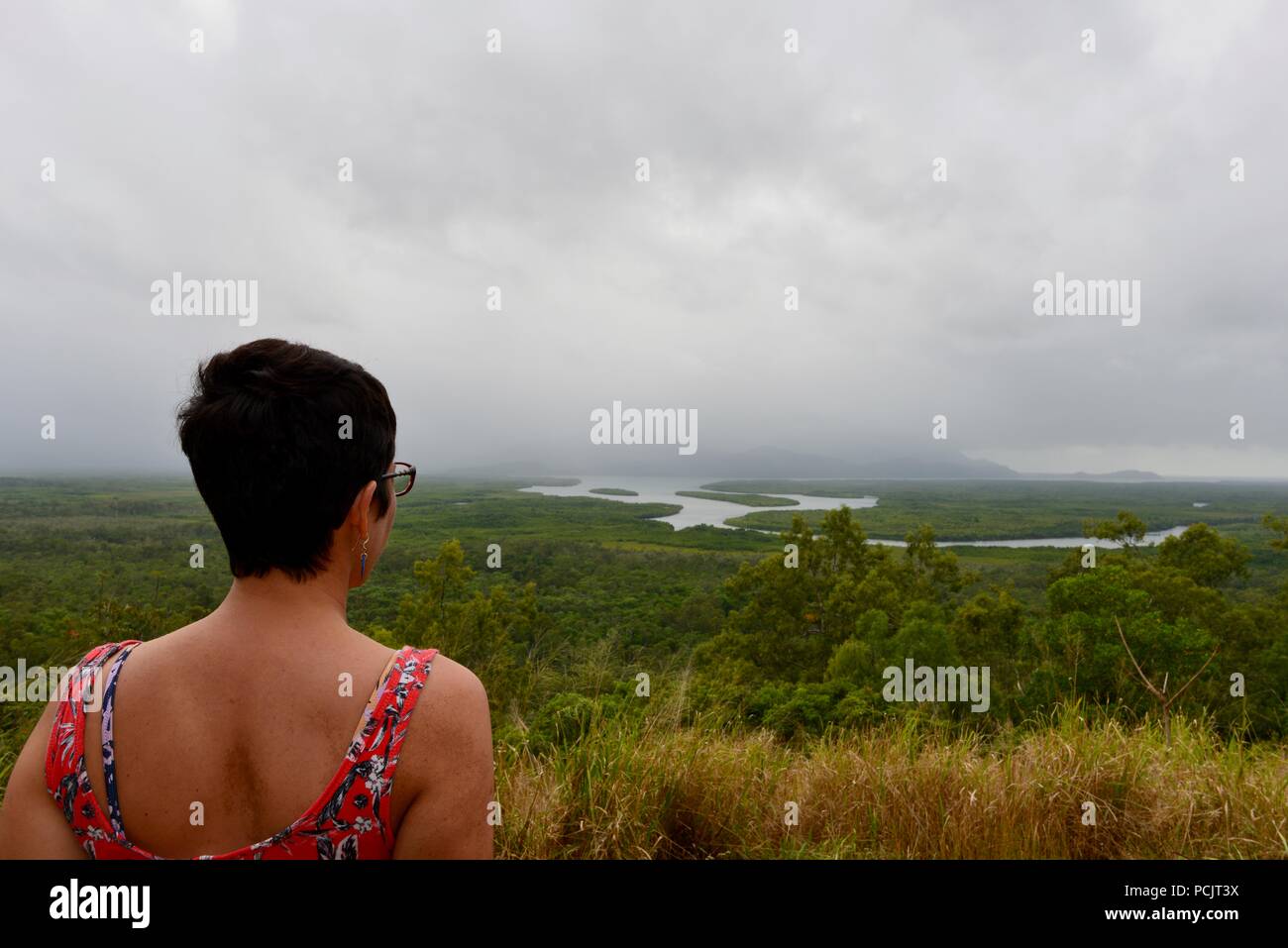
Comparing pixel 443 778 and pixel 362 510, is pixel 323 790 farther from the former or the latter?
pixel 362 510

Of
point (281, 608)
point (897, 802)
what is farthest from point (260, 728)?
point (897, 802)

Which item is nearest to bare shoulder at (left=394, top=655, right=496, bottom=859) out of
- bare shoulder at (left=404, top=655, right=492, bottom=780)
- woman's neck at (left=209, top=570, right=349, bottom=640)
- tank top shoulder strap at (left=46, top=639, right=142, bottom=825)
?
bare shoulder at (left=404, top=655, right=492, bottom=780)

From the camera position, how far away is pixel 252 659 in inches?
39.6

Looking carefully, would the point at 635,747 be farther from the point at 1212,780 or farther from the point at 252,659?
the point at 1212,780

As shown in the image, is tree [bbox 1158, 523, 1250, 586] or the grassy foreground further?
tree [bbox 1158, 523, 1250, 586]

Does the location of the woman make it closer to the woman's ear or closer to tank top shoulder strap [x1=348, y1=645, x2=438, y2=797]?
tank top shoulder strap [x1=348, y1=645, x2=438, y2=797]

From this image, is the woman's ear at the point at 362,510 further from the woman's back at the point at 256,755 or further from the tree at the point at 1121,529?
the tree at the point at 1121,529

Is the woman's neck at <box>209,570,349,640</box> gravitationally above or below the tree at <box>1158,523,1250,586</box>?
above

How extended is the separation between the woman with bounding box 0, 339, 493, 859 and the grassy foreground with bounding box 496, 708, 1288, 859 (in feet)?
7.30

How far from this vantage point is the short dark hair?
1062mm

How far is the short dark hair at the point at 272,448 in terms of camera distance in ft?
3.49

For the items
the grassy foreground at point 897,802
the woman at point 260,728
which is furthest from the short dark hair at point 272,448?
the grassy foreground at point 897,802

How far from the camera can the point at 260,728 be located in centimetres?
99
